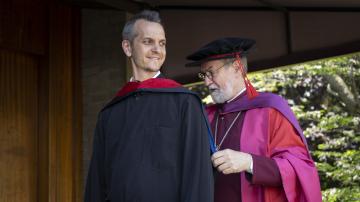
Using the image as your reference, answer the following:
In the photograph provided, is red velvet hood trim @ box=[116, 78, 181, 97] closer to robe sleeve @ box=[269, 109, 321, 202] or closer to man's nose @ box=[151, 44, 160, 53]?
man's nose @ box=[151, 44, 160, 53]

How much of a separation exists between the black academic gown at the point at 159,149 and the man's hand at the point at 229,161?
178 mm

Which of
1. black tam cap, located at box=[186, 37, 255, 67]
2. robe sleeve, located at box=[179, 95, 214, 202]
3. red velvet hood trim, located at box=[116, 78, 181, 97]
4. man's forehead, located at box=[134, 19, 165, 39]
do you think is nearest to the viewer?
robe sleeve, located at box=[179, 95, 214, 202]

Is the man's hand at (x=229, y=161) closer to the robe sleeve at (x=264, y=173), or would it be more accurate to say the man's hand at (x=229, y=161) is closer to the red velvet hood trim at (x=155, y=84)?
the robe sleeve at (x=264, y=173)

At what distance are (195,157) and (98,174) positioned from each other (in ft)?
1.94

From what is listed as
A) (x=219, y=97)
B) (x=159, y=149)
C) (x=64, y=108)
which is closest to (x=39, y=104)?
(x=64, y=108)

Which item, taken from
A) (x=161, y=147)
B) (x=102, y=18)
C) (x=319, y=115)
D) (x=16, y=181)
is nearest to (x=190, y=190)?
(x=161, y=147)

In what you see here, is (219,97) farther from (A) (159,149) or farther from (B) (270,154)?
(A) (159,149)

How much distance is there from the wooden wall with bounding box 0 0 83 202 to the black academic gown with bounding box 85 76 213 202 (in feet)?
7.79

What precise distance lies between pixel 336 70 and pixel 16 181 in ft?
29.8

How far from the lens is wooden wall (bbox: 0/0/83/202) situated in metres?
4.79

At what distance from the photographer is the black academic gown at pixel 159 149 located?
2.45 m

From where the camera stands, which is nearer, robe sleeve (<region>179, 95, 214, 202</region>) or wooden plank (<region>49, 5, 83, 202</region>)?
robe sleeve (<region>179, 95, 214, 202</region>)

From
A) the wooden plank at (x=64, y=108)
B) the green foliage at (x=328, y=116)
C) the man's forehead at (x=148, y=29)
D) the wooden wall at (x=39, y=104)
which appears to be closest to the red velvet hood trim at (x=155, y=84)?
the man's forehead at (x=148, y=29)

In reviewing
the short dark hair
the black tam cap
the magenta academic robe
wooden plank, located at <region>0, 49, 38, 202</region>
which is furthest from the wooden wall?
the short dark hair
